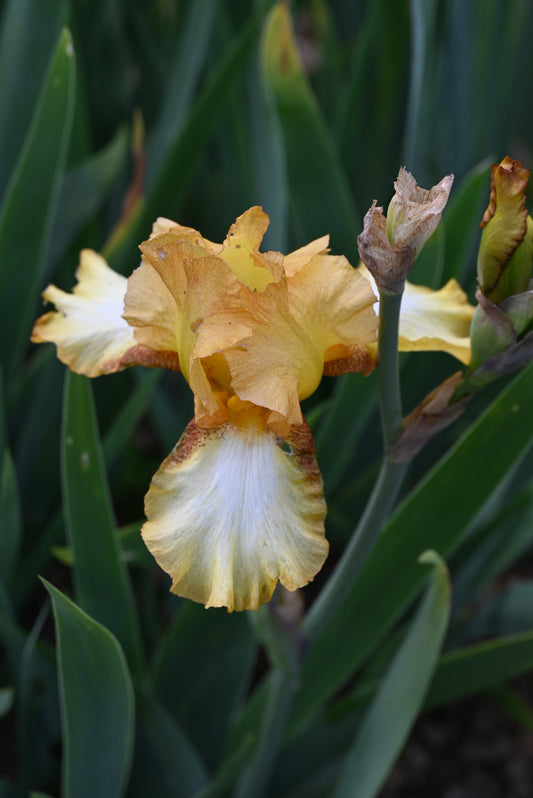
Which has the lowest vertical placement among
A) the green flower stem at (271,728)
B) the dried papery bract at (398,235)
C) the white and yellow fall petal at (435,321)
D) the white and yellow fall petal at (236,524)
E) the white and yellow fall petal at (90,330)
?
the green flower stem at (271,728)

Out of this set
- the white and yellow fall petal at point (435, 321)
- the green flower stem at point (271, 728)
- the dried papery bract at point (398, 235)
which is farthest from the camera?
the green flower stem at point (271, 728)

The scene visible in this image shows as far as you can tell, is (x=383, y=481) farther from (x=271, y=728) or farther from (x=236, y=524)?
(x=271, y=728)

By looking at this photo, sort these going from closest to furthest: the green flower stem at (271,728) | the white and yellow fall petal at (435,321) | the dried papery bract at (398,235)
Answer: the dried papery bract at (398,235) → the white and yellow fall petal at (435,321) → the green flower stem at (271,728)

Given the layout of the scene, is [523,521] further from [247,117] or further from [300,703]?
[247,117]

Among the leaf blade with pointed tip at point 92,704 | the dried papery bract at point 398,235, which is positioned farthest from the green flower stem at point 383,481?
the leaf blade with pointed tip at point 92,704

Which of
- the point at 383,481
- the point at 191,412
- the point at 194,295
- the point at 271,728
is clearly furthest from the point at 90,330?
the point at 191,412

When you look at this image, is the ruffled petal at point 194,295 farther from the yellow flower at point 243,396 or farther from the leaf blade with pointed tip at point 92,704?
the leaf blade with pointed tip at point 92,704

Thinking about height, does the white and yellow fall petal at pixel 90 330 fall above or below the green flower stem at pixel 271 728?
above
